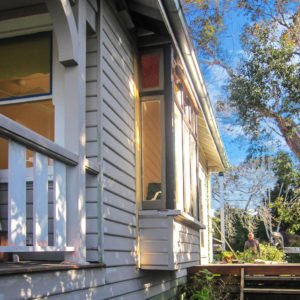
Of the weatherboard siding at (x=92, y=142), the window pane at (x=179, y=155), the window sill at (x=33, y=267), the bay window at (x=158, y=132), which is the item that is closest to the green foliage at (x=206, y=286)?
the window pane at (x=179, y=155)

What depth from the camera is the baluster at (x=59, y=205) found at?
3.49 m

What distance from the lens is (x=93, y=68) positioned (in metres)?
4.60

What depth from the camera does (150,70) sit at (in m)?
5.96

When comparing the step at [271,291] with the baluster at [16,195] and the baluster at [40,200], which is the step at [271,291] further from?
the baluster at [16,195]

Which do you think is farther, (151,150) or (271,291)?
(271,291)

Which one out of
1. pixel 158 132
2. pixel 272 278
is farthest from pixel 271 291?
pixel 158 132

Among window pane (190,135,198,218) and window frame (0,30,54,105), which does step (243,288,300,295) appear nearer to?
window pane (190,135,198,218)

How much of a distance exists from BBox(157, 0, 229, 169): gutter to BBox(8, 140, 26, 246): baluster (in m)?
2.64

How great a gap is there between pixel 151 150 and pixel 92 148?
1.50 meters

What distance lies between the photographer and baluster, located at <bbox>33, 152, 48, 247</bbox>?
10.5 feet

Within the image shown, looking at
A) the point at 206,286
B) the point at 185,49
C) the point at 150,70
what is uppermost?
the point at 185,49

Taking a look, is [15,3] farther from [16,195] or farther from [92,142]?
[16,195]

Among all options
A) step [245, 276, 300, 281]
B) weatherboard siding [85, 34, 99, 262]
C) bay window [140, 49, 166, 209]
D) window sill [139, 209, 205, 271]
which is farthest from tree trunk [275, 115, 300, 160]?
weatherboard siding [85, 34, 99, 262]

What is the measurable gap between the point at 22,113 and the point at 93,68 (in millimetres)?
890
